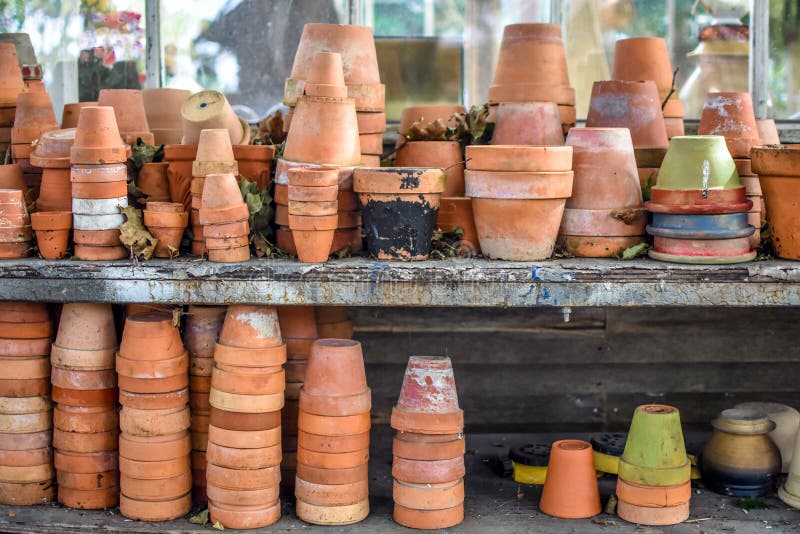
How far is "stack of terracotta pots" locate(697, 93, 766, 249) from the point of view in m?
3.25

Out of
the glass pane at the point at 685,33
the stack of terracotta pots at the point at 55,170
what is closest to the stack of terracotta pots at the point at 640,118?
the glass pane at the point at 685,33

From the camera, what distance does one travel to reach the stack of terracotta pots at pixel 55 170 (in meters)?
3.19

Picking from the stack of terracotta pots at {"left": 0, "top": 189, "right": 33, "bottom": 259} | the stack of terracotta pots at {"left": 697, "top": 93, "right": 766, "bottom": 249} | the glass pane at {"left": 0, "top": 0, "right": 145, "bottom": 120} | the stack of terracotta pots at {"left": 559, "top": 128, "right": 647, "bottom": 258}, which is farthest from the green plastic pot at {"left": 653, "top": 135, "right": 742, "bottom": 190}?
the glass pane at {"left": 0, "top": 0, "right": 145, "bottom": 120}

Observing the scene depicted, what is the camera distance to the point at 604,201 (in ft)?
10.2

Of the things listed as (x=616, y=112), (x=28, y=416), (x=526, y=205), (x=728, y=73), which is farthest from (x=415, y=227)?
(x=728, y=73)

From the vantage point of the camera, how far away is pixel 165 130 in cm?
371

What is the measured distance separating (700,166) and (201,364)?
66.1 inches

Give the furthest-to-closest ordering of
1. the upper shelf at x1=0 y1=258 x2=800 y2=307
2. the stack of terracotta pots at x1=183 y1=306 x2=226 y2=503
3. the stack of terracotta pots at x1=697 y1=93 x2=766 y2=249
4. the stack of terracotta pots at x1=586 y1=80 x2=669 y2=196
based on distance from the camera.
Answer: the stack of terracotta pots at x1=586 y1=80 x2=669 y2=196 → the stack of terracotta pots at x1=697 y1=93 x2=766 y2=249 → the stack of terracotta pots at x1=183 y1=306 x2=226 y2=503 → the upper shelf at x1=0 y1=258 x2=800 y2=307

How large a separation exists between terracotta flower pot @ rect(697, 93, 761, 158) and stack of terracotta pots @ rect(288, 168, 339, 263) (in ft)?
4.34

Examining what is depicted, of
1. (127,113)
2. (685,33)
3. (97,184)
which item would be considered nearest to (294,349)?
(97,184)

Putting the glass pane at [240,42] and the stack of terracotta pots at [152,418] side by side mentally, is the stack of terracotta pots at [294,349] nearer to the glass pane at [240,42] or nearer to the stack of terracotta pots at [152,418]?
the stack of terracotta pots at [152,418]

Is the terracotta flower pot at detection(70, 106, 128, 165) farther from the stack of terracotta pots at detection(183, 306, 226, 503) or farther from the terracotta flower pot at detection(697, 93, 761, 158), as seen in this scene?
the terracotta flower pot at detection(697, 93, 761, 158)

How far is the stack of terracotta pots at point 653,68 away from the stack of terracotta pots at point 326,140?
1.12m

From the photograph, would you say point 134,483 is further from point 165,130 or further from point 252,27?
point 252,27
